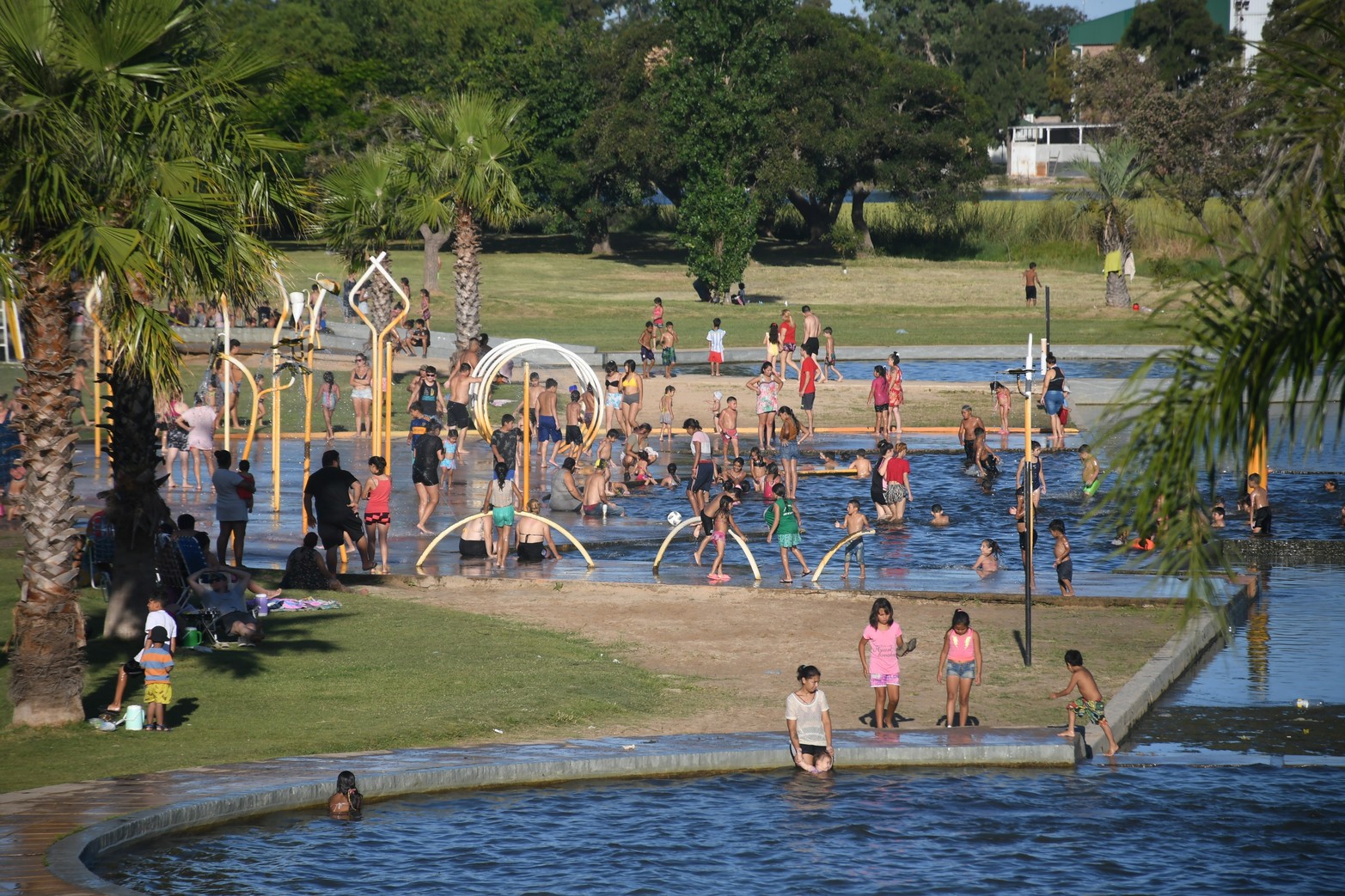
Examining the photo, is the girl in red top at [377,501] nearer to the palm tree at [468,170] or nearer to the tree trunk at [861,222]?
the palm tree at [468,170]

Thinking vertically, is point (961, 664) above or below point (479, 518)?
below

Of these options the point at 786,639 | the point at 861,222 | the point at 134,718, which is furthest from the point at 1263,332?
the point at 861,222

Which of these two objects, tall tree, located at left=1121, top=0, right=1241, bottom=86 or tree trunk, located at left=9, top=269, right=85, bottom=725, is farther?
tall tree, located at left=1121, top=0, right=1241, bottom=86

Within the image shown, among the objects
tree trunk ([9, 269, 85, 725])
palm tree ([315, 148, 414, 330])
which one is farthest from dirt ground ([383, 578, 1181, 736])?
palm tree ([315, 148, 414, 330])

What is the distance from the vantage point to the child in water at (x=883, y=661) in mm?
14258

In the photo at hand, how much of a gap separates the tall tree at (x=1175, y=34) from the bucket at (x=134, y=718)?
293 ft

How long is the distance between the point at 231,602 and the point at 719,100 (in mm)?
50225

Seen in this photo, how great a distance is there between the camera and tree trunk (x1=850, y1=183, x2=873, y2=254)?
7494 centimetres

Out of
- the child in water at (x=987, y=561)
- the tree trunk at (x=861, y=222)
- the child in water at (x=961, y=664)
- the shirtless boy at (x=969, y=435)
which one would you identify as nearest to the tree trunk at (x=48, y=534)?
the child in water at (x=961, y=664)

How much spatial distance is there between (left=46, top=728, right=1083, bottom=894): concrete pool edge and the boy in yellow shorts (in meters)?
1.24

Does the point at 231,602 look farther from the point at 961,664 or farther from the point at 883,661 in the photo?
the point at 961,664

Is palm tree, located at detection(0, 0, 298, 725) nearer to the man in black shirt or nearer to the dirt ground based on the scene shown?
the dirt ground

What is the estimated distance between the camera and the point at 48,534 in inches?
503

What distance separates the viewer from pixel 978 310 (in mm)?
59781
